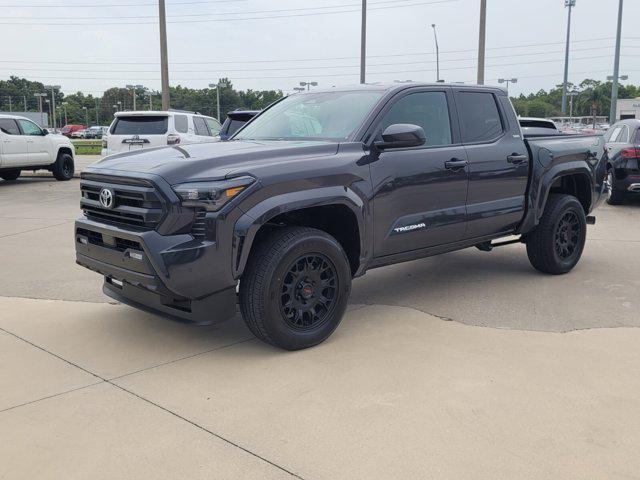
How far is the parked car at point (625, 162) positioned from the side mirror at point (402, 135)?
7.68m

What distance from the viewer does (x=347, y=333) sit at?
4.64m

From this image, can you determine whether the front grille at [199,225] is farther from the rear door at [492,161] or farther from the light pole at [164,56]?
the light pole at [164,56]

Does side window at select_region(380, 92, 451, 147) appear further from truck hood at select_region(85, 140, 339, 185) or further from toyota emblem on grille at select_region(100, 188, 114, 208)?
toyota emblem on grille at select_region(100, 188, 114, 208)

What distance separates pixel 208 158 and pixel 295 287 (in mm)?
1036

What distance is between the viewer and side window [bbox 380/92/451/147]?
16.3 ft

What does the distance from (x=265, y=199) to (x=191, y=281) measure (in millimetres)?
706

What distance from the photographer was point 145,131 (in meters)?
13.1

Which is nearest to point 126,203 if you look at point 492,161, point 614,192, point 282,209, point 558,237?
point 282,209

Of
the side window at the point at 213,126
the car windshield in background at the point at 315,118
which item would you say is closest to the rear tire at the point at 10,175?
the side window at the point at 213,126

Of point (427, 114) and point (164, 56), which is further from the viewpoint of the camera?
point (164, 56)

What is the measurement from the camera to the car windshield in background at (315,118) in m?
4.84

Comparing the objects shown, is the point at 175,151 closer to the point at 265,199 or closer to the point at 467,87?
the point at 265,199

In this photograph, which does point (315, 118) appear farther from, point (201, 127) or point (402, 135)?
point (201, 127)

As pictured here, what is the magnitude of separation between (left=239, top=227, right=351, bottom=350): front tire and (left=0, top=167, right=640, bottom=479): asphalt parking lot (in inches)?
7.7
